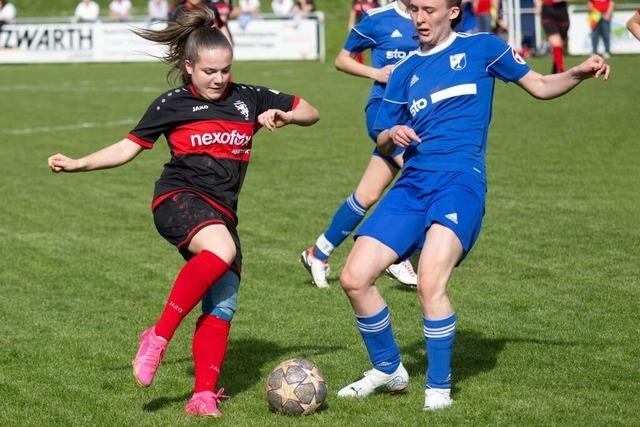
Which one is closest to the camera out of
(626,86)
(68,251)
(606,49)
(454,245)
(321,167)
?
(454,245)

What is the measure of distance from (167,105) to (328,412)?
1.72 meters

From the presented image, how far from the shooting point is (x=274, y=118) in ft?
19.3

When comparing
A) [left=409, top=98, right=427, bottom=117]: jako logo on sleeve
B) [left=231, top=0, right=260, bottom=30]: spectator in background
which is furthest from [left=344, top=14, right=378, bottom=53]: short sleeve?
[left=231, top=0, right=260, bottom=30]: spectator in background

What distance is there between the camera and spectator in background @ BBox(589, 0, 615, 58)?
29391 millimetres

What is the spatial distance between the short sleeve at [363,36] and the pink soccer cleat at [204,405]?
4.08m

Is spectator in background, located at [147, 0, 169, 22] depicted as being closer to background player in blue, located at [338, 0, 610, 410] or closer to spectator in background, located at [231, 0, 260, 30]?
spectator in background, located at [231, 0, 260, 30]

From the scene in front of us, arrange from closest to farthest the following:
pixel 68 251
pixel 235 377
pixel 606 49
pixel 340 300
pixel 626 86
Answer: pixel 235 377
pixel 340 300
pixel 68 251
pixel 626 86
pixel 606 49

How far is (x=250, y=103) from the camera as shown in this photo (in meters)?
6.04

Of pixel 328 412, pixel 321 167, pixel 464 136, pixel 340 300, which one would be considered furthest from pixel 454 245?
pixel 321 167

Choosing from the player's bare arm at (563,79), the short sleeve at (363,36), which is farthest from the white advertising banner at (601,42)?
the player's bare arm at (563,79)

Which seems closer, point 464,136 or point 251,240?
point 464,136

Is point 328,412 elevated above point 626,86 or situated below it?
above

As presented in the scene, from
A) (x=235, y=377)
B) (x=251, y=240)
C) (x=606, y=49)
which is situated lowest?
(x=606, y=49)

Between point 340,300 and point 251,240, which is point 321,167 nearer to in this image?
point 251,240
